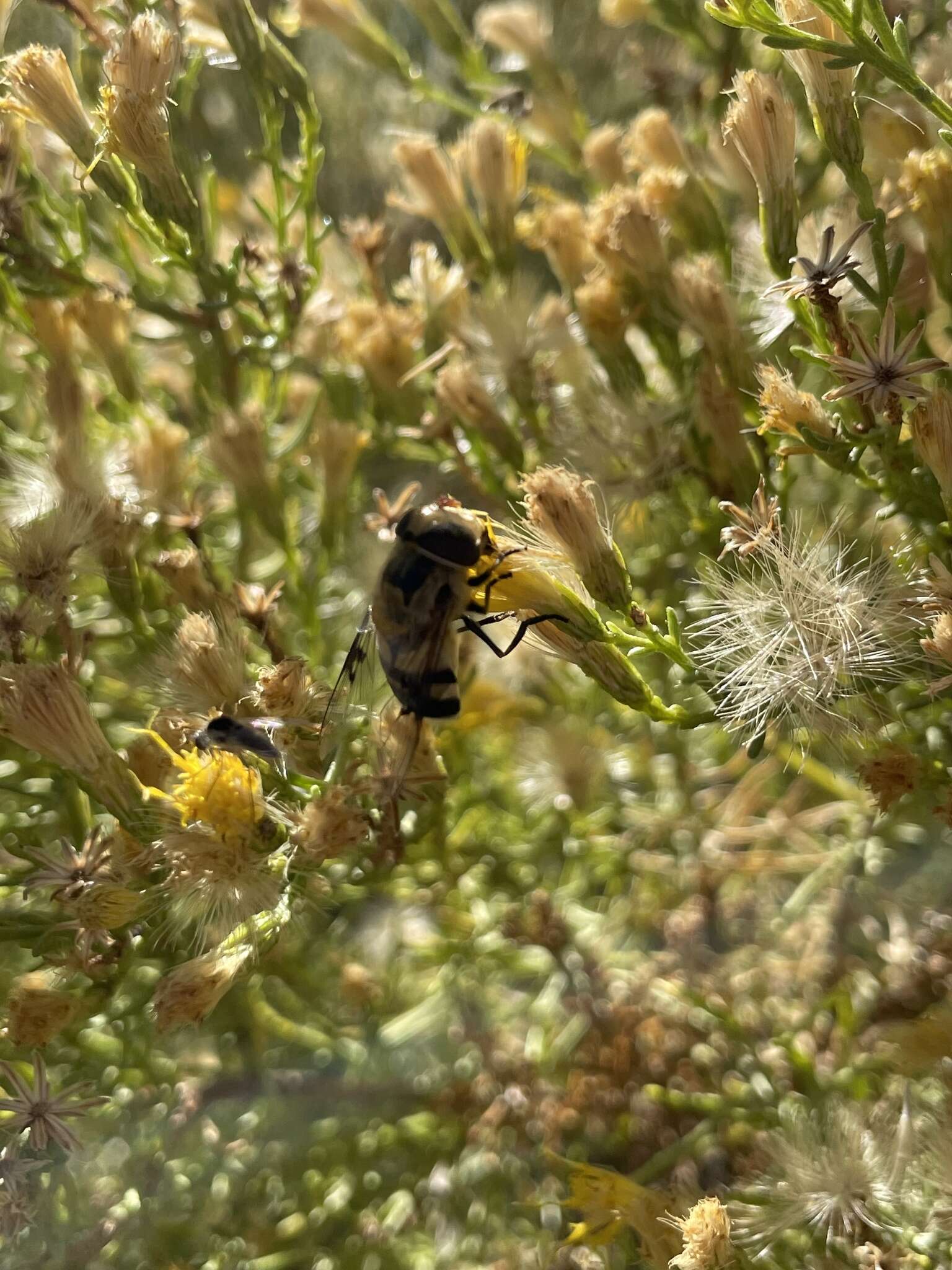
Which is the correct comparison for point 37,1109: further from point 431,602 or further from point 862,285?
point 862,285

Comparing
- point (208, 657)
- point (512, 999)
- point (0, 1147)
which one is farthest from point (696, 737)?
point (0, 1147)

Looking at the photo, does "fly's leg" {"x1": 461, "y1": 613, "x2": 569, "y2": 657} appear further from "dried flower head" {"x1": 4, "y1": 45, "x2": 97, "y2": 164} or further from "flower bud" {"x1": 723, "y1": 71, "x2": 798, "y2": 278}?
"dried flower head" {"x1": 4, "y1": 45, "x2": 97, "y2": 164}

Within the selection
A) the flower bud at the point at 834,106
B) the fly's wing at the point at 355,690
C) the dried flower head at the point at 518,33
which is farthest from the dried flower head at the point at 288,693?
the dried flower head at the point at 518,33

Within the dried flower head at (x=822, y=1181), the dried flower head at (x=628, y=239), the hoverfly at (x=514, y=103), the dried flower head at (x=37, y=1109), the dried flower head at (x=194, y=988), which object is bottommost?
the dried flower head at (x=822, y=1181)

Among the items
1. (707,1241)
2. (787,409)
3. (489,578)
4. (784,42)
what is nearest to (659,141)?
(784,42)

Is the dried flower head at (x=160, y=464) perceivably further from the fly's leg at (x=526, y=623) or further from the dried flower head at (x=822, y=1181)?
the dried flower head at (x=822, y=1181)

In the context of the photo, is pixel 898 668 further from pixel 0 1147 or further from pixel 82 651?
pixel 0 1147
